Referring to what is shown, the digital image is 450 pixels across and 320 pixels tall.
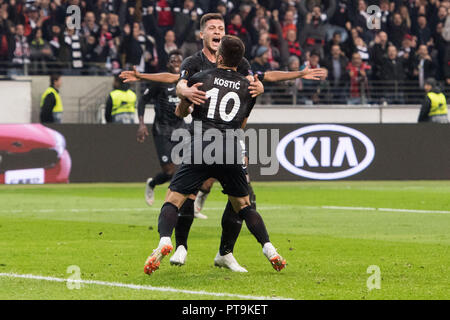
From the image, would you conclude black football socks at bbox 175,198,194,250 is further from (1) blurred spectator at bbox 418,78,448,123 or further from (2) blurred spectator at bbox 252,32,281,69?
(2) blurred spectator at bbox 252,32,281,69

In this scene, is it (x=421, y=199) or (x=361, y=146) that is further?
(x=361, y=146)

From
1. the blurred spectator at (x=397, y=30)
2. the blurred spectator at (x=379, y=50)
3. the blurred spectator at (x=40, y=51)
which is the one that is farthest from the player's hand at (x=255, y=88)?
the blurred spectator at (x=397, y=30)

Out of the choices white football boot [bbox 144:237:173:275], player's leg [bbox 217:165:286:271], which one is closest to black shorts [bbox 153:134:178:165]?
player's leg [bbox 217:165:286:271]

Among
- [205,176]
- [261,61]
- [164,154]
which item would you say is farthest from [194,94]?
[261,61]

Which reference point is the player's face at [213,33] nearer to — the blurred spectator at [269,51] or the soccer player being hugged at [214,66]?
the soccer player being hugged at [214,66]

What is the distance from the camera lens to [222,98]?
28.0 ft

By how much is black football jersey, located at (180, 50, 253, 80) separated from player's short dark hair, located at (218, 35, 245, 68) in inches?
20.5

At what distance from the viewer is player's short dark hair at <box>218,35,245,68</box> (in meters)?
8.42

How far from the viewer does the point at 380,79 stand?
87.4ft

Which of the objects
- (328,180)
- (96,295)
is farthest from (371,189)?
(96,295)

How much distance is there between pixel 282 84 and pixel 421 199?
31.2ft

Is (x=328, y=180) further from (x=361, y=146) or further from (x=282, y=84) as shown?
(x=282, y=84)
